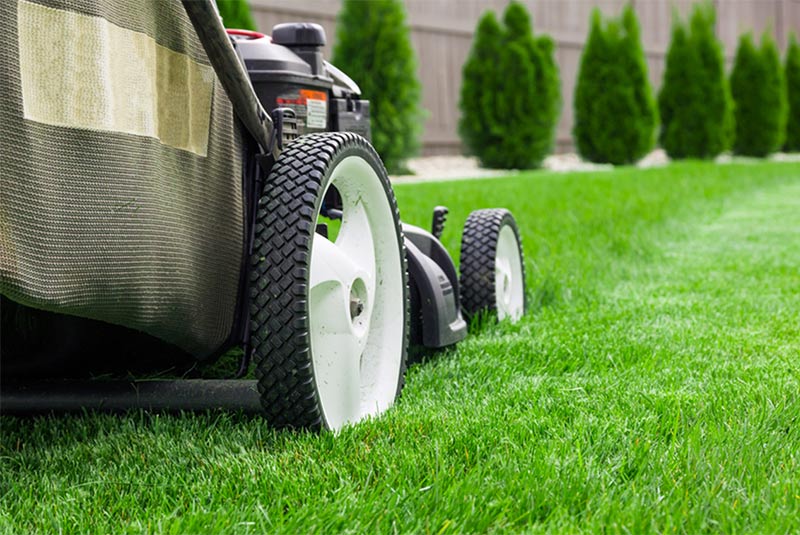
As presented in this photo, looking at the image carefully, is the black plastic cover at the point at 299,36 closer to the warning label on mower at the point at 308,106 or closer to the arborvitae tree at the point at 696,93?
the warning label on mower at the point at 308,106

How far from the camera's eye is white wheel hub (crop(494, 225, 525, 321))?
357 cm

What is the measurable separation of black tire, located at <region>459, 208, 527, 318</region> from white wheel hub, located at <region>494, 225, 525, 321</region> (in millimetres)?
67

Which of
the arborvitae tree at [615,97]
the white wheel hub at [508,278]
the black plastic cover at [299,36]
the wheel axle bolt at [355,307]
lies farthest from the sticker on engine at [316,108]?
the arborvitae tree at [615,97]

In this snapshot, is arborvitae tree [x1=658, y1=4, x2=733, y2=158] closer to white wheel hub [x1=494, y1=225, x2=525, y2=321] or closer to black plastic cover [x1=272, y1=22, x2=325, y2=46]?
white wheel hub [x1=494, y1=225, x2=525, y2=321]

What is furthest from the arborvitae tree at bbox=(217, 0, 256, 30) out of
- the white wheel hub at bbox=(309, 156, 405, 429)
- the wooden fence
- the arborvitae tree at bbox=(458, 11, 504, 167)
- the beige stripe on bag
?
the beige stripe on bag

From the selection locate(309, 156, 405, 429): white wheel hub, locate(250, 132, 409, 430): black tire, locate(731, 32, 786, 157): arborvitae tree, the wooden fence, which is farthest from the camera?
locate(731, 32, 786, 157): arborvitae tree

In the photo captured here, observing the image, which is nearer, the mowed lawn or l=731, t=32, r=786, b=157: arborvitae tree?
the mowed lawn

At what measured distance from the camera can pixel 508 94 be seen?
12.9m

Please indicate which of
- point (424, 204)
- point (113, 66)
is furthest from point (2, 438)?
point (424, 204)

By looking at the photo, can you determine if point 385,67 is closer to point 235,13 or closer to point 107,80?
point 235,13

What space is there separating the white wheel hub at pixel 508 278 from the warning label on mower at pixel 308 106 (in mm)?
999

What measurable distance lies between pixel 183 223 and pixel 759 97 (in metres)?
17.0

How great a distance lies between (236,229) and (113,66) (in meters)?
0.47

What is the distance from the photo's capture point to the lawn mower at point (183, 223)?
1616 mm
